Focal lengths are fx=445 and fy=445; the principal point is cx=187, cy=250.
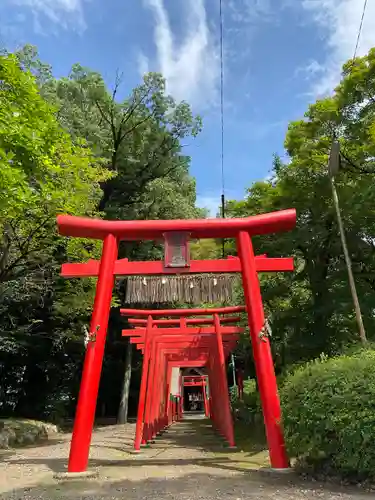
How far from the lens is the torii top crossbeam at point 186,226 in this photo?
7.41m

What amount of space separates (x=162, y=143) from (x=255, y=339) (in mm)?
15815

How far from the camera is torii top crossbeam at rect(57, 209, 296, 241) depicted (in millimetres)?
7410

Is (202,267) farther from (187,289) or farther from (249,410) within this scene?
(249,410)

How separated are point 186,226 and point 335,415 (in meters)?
3.69

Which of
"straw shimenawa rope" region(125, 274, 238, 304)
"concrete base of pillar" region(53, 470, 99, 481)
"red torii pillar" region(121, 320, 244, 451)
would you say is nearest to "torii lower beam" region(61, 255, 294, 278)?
"straw shimenawa rope" region(125, 274, 238, 304)

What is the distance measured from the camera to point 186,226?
743 cm

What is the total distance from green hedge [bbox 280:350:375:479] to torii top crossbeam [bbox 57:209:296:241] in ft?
8.16

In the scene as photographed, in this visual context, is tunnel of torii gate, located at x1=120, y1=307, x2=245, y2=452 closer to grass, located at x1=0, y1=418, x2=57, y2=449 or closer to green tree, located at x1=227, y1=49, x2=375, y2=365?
green tree, located at x1=227, y1=49, x2=375, y2=365

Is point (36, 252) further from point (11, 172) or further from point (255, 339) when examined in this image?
point (255, 339)

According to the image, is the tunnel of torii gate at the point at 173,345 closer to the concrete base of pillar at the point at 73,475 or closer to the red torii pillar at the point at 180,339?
the red torii pillar at the point at 180,339

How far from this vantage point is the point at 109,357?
24156mm

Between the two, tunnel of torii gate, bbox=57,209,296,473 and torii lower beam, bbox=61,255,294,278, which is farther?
torii lower beam, bbox=61,255,294,278

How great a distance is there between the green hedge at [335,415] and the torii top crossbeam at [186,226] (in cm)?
249

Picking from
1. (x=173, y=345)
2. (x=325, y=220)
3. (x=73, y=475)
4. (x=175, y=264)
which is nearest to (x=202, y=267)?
(x=175, y=264)
